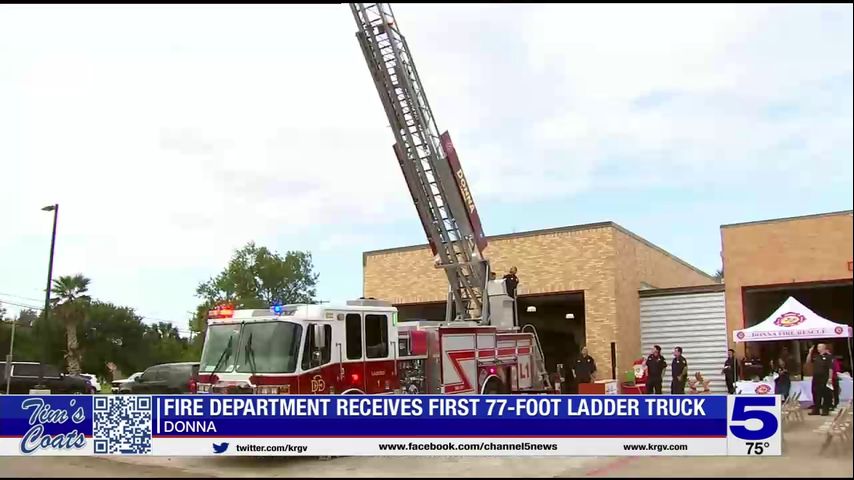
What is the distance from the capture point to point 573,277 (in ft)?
64.0

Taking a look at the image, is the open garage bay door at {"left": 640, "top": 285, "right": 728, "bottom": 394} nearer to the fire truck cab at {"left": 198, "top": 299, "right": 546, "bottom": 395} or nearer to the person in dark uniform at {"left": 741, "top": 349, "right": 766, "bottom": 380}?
the person in dark uniform at {"left": 741, "top": 349, "right": 766, "bottom": 380}

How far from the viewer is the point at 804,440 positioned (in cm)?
700

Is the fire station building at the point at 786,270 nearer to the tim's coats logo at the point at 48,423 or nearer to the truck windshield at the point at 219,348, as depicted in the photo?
the truck windshield at the point at 219,348

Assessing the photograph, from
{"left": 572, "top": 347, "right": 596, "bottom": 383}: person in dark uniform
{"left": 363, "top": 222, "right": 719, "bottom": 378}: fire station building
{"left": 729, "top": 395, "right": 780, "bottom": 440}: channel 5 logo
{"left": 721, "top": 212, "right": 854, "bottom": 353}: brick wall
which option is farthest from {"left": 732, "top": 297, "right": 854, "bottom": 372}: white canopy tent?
{"left": 729, "top": 395, "right": 780, "bottom": 440}: channel 5 logo

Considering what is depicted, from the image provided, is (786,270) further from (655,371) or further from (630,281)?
(630,281)

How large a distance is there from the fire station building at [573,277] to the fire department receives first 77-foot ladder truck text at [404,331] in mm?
4763

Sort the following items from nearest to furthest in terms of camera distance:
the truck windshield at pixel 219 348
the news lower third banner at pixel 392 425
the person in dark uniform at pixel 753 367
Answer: the news lower third banner at pixel 392 425, the truck windshield at pixel 219 348, the person in dark uniform at pixel 753 367

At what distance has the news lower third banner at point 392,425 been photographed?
745 centimetres

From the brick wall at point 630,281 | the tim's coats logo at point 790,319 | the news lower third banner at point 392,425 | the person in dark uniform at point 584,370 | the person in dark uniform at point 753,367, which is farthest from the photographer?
the brick wall at point 630,281

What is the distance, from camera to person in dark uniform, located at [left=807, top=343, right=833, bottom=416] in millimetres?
8891

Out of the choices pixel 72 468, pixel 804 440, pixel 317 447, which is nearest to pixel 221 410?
pixel 317 447

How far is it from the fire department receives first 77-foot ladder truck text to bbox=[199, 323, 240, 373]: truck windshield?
1cm

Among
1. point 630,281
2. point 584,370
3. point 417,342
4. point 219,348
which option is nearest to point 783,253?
point 584,370

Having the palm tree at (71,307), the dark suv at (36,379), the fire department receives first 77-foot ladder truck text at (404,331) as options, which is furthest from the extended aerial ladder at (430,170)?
the palm tree at (71,307)
